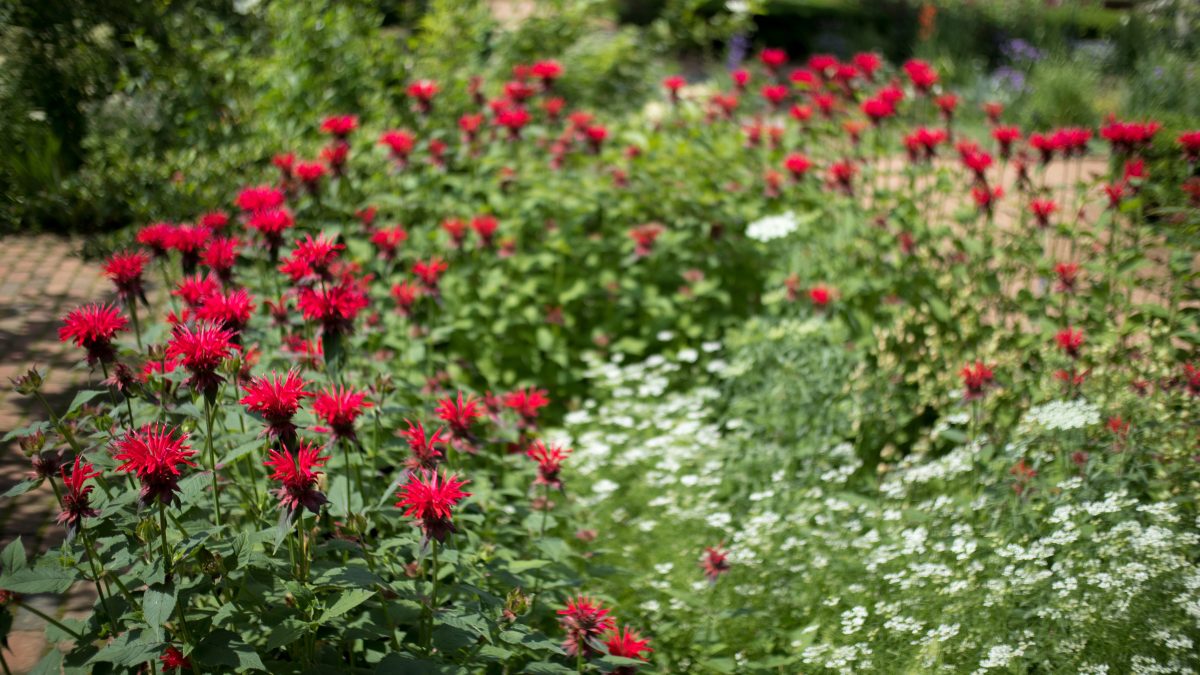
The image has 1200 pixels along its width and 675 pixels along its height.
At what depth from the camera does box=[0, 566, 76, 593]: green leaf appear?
5.94 feet

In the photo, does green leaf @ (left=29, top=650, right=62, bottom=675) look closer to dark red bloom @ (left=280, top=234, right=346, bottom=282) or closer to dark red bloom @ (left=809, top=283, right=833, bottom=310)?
dark red bloom @ (left=280, top=234, right=346, bottom=282)

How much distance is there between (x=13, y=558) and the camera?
1.88m

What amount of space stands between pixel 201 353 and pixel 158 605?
482mm

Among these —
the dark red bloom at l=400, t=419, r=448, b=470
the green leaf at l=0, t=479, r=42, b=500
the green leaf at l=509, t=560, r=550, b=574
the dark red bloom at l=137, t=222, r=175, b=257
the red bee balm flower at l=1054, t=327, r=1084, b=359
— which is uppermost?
the dark red bloom at l=137, t=222, r=175, b=257

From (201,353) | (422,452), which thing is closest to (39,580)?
(201,353)

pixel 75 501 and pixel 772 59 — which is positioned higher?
pixel 772 59

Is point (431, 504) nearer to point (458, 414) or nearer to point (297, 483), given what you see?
point (297, 483)

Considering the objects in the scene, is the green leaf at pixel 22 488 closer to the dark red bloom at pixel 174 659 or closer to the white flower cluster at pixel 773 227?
the dark red bloom at pixel 174 659

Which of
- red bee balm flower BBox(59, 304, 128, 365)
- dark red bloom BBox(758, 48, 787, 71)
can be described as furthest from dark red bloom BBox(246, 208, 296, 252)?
dark red bloom BBox(758, 48, 787, 71)

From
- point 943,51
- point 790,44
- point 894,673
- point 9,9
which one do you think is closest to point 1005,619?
point 894,673

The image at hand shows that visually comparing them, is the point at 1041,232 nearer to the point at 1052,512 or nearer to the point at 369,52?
the point at 1052,512

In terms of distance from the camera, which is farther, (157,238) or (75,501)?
(157,238)

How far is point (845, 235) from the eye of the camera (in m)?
4.14

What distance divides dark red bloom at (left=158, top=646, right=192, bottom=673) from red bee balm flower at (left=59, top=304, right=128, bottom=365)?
2.29 feet
